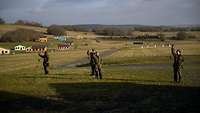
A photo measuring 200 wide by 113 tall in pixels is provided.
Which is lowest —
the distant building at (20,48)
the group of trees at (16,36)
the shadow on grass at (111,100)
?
the distant building at (20,48)

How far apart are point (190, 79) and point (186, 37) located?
581 feet

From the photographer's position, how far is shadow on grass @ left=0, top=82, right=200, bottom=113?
1695cm

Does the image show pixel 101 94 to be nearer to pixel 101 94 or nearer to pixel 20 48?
pixel 101 94

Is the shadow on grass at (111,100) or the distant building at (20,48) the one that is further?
the distant building at (20,48)

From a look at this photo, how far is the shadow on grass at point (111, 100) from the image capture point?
667 inches

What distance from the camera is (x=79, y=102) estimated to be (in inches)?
755

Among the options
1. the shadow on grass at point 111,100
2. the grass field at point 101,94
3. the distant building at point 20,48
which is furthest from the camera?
the distant building at point 20,48

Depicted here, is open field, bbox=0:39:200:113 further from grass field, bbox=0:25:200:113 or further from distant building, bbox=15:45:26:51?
distant building, bbox=15:45:26:51

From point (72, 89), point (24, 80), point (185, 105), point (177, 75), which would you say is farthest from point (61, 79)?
point (185, 105)

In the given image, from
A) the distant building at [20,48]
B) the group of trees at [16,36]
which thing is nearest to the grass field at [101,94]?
the distant building at [20,48]

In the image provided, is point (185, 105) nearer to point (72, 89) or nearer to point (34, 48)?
point (72, 89)


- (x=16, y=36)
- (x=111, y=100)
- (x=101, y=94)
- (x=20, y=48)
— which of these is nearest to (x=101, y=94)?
(x=101, y=94)

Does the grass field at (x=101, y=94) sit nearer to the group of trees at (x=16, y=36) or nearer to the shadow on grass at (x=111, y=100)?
the shadow on grass at (x=111, y=100)

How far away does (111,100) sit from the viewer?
1933cm
